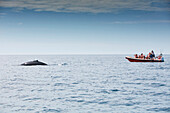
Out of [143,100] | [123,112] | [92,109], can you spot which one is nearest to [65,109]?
[92,109]

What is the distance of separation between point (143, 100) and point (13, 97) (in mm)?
12647

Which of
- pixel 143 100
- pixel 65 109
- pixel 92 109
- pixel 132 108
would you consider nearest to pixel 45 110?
pixel 65 109

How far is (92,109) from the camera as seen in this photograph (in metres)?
15.5

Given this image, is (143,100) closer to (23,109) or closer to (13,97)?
(23,109)

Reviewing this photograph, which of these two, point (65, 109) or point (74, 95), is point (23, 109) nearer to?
point (65, 109)

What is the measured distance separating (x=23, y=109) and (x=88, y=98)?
6287 millimetres

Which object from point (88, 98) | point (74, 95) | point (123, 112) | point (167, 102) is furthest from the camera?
point (74, 95)

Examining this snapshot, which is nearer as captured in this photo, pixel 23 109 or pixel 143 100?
pixel 23 109

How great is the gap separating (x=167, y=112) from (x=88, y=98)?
726 cm

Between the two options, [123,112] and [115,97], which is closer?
[123,112]

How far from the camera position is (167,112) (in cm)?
1490

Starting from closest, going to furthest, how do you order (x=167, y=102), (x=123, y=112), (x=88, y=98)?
1. (x=123, y=112)
2. (x=167, y=102)
3. (x=88, y=98)

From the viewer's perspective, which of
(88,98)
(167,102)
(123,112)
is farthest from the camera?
(88,98)

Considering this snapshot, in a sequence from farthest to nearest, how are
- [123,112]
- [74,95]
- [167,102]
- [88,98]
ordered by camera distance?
[74,95]
[88,98]
[167,102]
[123,112]
